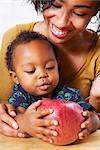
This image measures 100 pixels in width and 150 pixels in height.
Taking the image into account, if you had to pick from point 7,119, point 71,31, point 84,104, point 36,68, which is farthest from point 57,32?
point 7,119

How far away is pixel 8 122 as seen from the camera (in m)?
0.92

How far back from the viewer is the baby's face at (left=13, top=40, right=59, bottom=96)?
40.8 inches

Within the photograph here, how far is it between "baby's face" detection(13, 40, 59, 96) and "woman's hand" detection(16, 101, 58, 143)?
7.4 inches

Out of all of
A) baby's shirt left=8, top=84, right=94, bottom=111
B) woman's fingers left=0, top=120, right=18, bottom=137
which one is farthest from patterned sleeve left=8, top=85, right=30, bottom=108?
woman's fingers left=0, top=120, right=18, bottom=137

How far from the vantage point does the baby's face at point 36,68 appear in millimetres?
1037

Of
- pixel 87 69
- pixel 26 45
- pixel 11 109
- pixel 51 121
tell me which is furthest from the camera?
pixel 87 69

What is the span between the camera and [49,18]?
3.79ft

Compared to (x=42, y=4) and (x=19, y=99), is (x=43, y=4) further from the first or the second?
(x=19, y=99)

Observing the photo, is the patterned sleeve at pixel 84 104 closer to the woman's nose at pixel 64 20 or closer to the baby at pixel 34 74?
the baby at pixel 34 74

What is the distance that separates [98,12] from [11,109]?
483mm

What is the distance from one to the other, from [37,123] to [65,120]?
7 centimetres

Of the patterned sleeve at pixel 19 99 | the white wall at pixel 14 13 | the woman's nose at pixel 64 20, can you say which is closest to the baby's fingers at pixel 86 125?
the patterned sleeve at pixel 19 99

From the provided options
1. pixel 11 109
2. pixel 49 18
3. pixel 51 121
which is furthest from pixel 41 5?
pixel 51 121

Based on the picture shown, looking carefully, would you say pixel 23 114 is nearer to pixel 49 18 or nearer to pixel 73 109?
pixel 73 109
